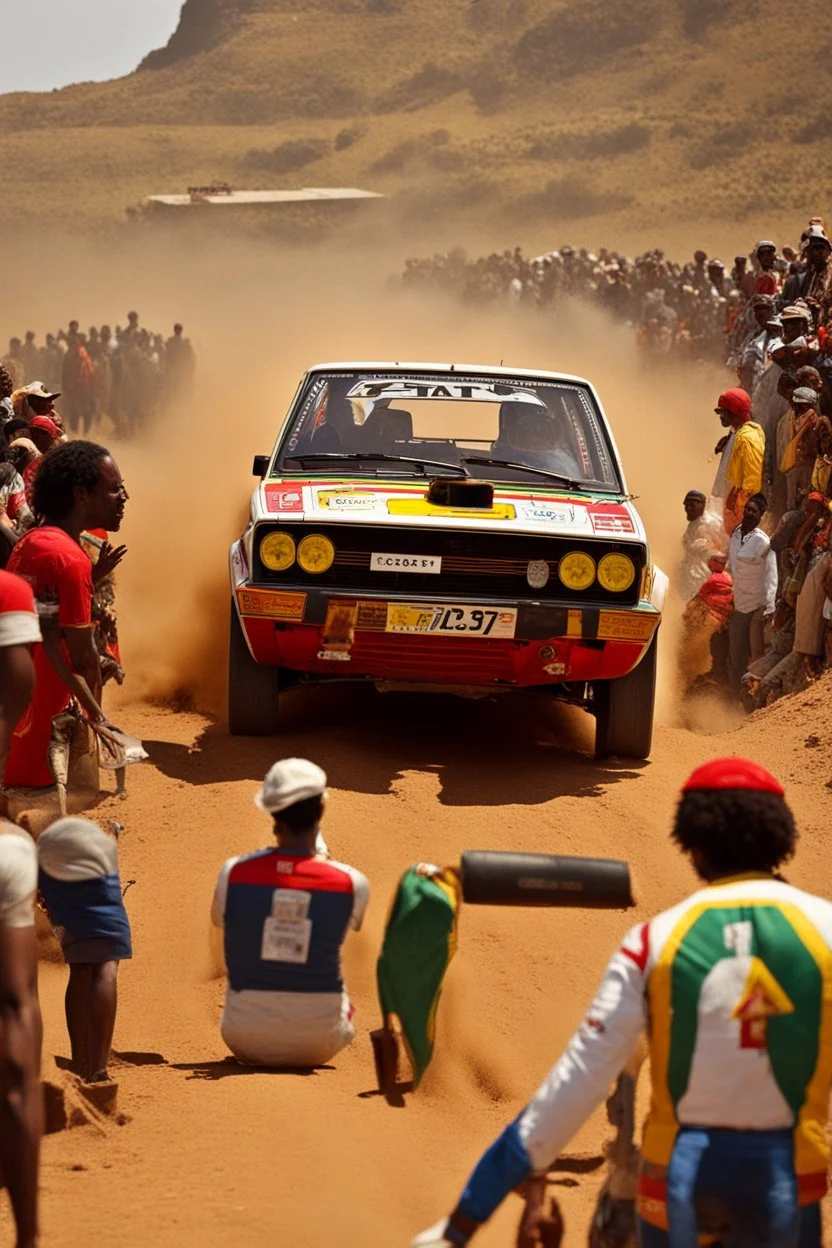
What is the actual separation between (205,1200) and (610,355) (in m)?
25.8

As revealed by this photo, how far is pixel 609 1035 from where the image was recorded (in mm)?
3184

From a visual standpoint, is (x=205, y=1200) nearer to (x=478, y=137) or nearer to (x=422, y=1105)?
(x=422, y=1105)

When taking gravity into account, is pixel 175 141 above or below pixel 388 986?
above

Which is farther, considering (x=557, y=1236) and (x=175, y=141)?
(x=175, y=141)

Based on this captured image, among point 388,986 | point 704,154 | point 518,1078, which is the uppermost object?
point 704,154

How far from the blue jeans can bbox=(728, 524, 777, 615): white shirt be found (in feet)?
28.2

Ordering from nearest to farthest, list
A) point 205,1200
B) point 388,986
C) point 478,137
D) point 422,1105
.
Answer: point 205,1200, point 388,986, point 422,1105, point 478,137

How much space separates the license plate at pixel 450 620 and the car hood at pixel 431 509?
364mm

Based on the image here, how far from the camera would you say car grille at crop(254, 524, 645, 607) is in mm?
8430

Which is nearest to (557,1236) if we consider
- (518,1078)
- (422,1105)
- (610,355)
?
(422,1105)

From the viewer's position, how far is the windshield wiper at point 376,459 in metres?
9.14

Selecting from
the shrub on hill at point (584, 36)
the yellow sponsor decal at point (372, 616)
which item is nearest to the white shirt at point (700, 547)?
the yellow sponsor decal at point (372, 616)

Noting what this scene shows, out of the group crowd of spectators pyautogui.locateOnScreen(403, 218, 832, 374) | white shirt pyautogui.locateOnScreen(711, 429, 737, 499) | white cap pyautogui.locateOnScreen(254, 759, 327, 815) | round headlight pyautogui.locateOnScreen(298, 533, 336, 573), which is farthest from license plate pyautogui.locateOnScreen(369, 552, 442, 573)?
crowd of spectators pyautogui.locateOnScreen(403, 218, 832, 374)

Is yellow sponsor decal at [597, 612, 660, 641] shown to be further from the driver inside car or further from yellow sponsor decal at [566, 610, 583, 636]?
the driver inside car
